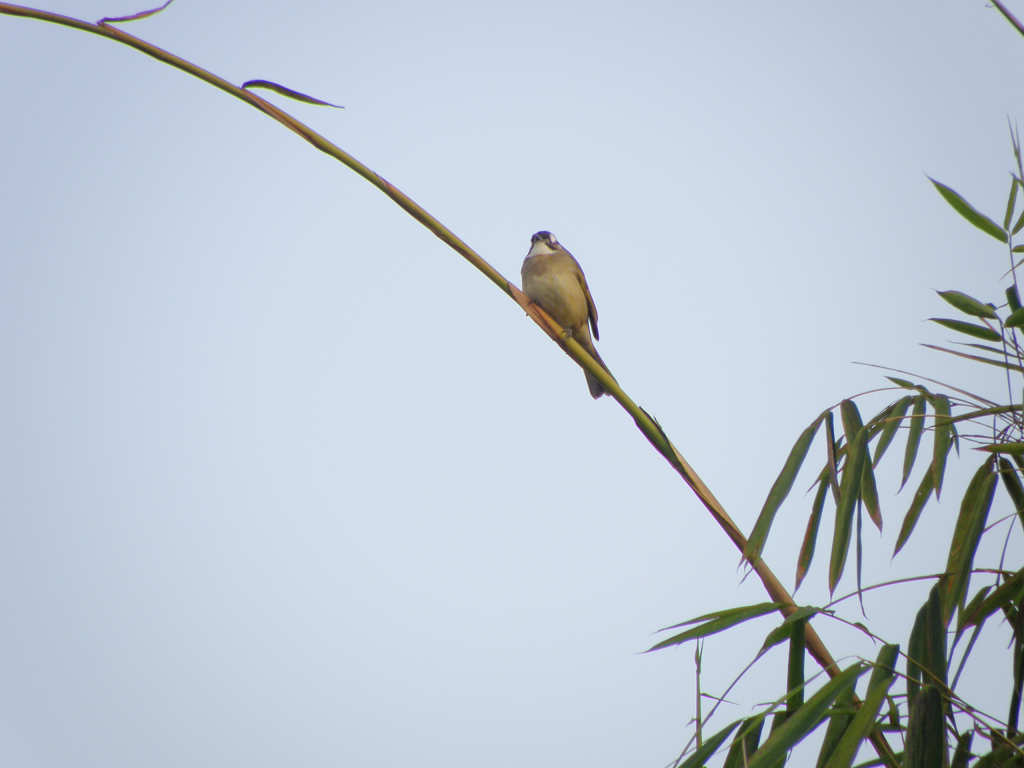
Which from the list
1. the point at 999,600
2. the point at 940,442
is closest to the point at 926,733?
the point at 999,600

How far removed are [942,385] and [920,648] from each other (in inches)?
34.7

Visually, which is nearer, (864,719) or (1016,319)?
(864,719)

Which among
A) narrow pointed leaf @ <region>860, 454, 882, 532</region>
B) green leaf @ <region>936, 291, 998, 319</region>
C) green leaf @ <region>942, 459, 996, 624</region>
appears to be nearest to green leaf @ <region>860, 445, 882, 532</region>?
narrow pointed leaf @ <region>860, 454, 882, 532</region>

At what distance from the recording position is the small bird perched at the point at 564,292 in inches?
219

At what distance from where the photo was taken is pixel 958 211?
2.73 meters

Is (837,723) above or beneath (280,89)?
beneath

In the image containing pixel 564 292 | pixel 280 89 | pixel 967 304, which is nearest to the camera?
pixel 280 89

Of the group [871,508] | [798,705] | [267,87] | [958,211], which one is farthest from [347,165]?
[958,211]

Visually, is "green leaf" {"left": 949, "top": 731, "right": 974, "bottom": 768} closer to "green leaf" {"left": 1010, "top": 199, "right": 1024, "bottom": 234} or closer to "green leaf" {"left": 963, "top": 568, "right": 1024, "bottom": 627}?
"green leaf" {"left": 963, "top": 568, "right": 1024, "bottom": 627}

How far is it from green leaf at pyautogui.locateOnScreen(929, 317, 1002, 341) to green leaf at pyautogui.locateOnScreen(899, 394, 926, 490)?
0.26 metres

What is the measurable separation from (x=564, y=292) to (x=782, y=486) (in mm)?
3317

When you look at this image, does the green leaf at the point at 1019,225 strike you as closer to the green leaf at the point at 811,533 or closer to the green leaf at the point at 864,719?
the green leaf at the point at 811,533

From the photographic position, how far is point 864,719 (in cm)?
180

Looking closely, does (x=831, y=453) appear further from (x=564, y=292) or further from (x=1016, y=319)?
(x=564, y=292)
